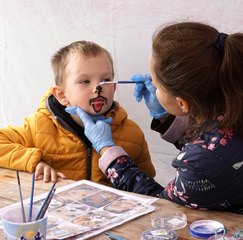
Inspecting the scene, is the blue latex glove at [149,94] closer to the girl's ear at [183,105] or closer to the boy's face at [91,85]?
the boy's face at [91,85]

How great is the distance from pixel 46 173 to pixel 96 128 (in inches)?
9.3

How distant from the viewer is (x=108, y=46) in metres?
2.05

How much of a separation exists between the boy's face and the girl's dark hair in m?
0.56

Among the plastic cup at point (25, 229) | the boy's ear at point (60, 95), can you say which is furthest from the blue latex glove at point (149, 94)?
the plastic cup at point (25, 229)

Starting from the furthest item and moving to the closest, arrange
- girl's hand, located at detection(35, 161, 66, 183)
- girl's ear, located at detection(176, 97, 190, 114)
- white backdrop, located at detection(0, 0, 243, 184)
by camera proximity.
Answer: white backdrop, located at detection(0, 0, 243, 184)
girl's hand, located at detection(35, 161, 66, 183)
girl's ear, located at detection(176, 97, 190, 114)

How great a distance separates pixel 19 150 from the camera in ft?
5.28

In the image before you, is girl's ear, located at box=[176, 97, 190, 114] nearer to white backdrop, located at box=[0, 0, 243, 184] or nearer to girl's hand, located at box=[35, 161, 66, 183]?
girl's hand, located at box=[35, 161, 66, 183]

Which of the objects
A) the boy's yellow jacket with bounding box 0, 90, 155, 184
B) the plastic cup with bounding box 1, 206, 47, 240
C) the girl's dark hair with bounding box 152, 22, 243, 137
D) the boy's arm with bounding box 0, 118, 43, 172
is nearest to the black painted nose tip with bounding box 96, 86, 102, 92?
the boy's yellow jacket with bounding box 0, 90, 155, 184

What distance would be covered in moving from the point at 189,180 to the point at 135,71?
98 centimetres

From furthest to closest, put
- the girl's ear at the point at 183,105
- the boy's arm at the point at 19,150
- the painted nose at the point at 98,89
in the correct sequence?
the painted nose at the point at 98,89 → the boy's arm at the point at 19,150 → the girl's ear at the point at 183,105

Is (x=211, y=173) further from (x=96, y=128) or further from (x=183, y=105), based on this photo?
(x=96, y=128)

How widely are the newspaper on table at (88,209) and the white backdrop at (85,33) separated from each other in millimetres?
790

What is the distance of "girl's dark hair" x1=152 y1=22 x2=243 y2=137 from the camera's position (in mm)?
1100

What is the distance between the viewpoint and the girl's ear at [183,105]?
118cm
